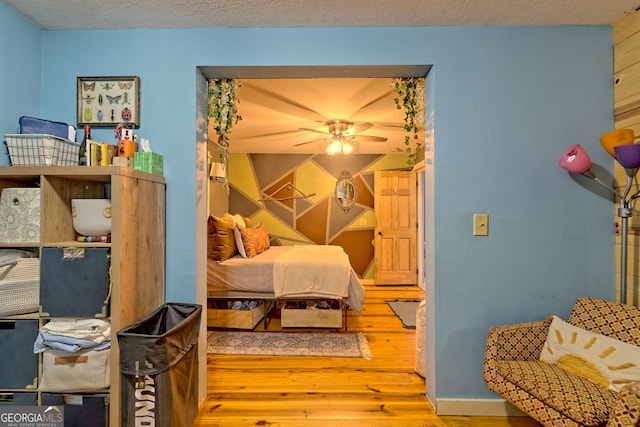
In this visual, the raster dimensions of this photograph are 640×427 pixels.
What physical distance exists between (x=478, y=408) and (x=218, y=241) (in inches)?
110

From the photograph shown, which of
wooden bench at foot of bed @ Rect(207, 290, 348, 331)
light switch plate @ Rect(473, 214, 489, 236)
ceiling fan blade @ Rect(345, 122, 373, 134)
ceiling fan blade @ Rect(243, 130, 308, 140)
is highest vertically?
ceiling fan blade @ Rect(243, 130, 308, 140)

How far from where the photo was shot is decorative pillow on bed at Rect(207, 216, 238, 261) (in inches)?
141

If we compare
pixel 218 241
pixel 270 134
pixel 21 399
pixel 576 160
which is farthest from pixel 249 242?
pixel 576 160

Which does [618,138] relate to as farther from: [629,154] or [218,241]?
[218,241]

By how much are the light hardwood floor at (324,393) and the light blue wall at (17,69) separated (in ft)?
6.45

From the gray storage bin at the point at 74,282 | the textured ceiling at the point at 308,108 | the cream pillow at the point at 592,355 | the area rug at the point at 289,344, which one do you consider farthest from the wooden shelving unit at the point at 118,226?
the cream pillow at the point at 592,355

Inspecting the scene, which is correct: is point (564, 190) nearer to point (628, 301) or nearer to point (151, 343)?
point (628, 301)

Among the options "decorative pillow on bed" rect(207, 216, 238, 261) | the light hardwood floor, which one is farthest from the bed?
the light hardwood floor

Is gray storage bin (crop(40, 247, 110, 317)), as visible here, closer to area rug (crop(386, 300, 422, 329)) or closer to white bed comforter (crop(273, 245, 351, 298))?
white bed comforter (crop(273, 245, 351, 298))

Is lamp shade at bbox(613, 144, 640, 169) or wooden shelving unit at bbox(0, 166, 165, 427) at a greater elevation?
lamp shade at bbox(613, 144, 640, 169)

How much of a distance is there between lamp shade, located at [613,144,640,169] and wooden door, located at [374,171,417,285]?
3957mm

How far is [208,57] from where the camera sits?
2.03m

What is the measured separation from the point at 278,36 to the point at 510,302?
7.16ft

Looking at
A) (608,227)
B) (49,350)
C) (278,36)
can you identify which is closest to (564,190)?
(608,227)
